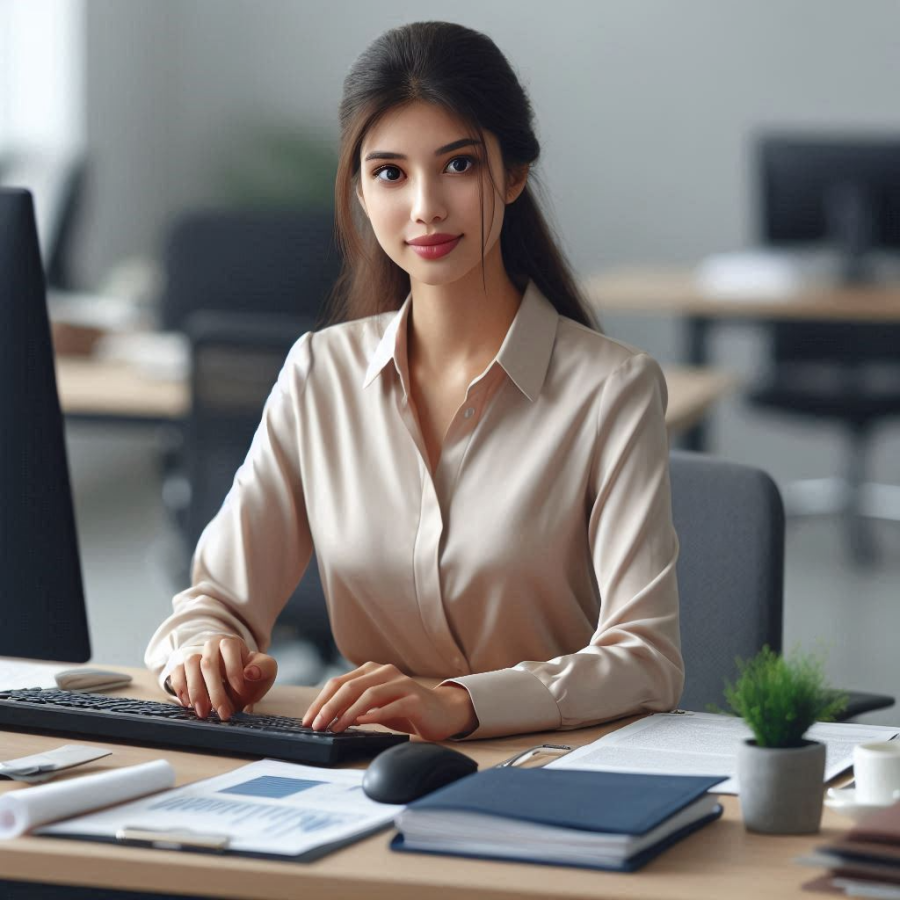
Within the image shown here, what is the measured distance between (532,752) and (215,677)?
1.01 ft

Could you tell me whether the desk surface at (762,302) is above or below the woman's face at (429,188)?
below

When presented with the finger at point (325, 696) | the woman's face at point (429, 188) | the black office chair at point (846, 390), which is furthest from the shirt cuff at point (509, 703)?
the black office chair at point (846, 390)

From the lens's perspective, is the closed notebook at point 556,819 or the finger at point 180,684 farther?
the finger at point 180,684

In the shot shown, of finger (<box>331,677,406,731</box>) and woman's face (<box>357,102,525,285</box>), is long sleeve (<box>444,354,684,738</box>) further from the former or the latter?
woman's face (<box>357,102,525,285</box>)

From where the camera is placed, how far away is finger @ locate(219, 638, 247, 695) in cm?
151

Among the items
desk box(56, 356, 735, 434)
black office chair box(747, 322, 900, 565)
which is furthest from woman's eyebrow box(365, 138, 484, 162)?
black office chair box(747, 322, 900, 565)

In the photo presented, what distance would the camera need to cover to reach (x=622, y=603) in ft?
5.28

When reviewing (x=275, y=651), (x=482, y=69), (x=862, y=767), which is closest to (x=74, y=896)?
(x=862, y=767)

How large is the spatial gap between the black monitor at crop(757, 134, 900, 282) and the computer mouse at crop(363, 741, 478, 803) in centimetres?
412

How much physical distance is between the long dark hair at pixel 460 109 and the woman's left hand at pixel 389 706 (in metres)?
0.56

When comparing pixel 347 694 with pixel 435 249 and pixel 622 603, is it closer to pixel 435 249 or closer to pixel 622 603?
pixel 622 603

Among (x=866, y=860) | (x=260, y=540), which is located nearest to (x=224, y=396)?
(x=260, y=540)

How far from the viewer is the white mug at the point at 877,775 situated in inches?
47.7

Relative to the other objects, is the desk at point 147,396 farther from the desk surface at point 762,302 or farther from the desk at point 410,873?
the desk at point 410,873
